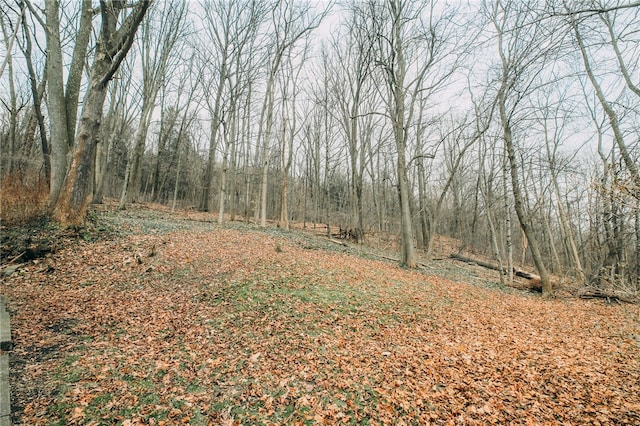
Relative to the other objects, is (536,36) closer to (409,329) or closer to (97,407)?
(409,329)

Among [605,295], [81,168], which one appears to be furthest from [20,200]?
[605,295]

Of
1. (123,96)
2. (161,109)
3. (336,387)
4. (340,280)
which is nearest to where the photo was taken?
(336,387)

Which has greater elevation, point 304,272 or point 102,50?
point 102,50

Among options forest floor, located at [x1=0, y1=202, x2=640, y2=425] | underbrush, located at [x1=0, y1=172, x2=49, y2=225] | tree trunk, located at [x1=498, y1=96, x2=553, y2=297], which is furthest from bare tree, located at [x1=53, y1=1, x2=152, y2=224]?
tree trunk, located at [x1=498, y1=96, x2=553, y2=297]

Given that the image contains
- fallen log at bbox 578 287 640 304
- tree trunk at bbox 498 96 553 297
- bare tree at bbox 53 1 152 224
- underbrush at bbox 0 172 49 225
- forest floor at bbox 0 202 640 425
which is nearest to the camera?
forest floor at bbox 0 202 640 425

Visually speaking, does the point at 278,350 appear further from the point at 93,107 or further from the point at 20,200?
the point at 93,107

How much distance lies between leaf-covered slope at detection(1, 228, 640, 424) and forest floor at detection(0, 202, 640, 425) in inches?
0.7

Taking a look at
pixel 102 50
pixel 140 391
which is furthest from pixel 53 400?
pixel 102 50

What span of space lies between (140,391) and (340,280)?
442cm

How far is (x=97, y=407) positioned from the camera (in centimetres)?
260

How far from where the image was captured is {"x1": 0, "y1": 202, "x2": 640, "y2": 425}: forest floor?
276 cm

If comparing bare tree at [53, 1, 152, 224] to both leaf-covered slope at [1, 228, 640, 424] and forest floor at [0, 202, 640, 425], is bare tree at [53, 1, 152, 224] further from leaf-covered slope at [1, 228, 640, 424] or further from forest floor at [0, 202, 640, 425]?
leaf-covered slope at [1, 228, 640, 424]

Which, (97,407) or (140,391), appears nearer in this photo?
(97,407)

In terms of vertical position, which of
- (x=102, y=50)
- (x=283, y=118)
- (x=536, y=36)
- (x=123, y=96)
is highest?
(x=123, y=96)
